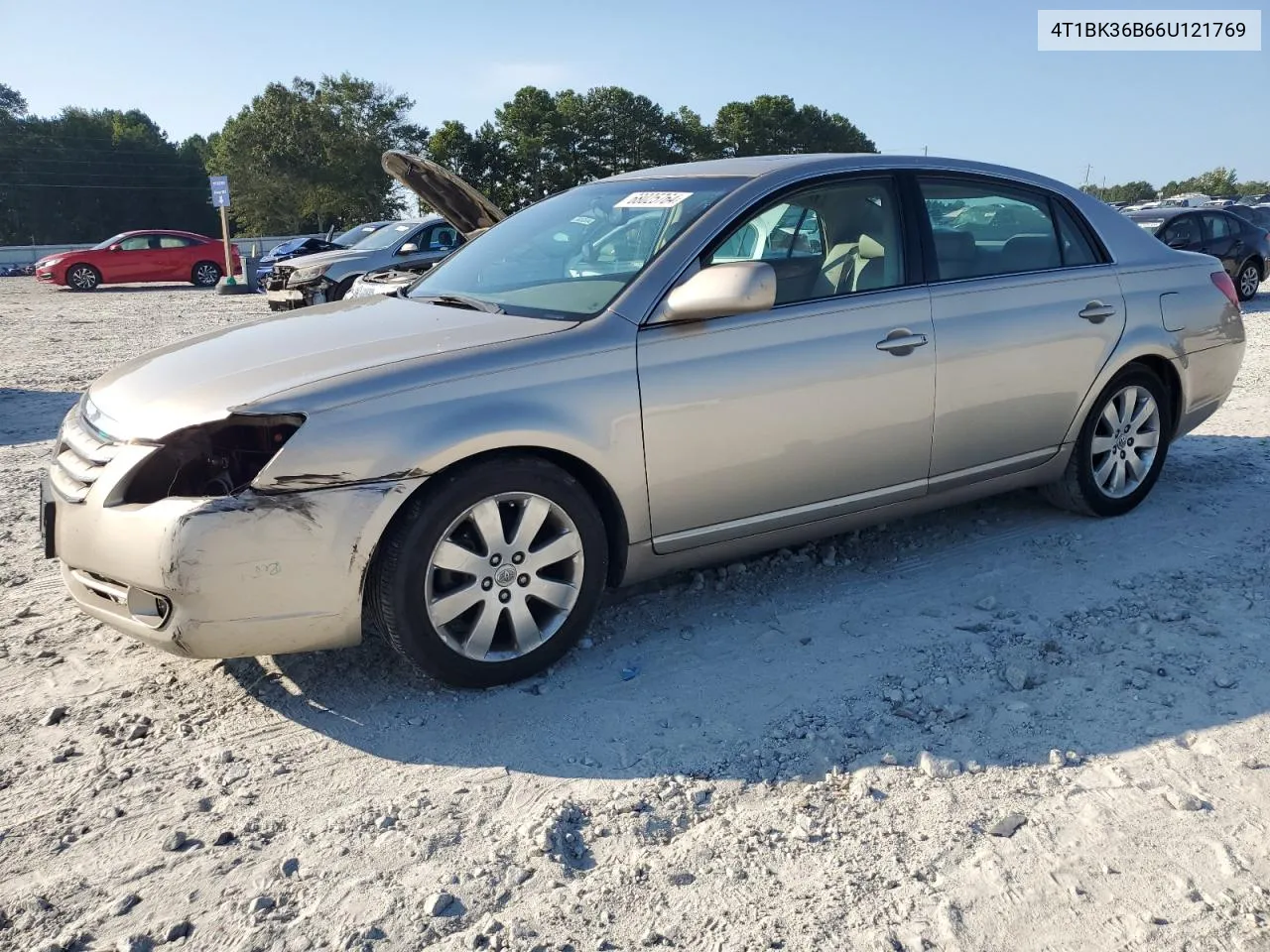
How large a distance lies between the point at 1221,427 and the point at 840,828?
5515 millimetres

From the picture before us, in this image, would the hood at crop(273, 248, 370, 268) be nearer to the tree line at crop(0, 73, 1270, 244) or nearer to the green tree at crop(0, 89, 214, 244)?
the tree line at crop(0, 73, 1270, 244)

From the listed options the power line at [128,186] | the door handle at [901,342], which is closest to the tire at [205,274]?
the door handle at [901,342]

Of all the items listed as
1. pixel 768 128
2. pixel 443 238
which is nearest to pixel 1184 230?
pixel 443 238

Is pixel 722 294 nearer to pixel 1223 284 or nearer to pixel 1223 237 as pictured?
pixel 1223 284

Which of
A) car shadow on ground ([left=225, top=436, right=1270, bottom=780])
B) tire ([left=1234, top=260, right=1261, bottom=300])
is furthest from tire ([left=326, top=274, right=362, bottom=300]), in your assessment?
tire ([left=1234, top=260, right=1261, bottom=300])

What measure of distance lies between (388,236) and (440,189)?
490 cm

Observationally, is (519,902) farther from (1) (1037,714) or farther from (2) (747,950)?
(1) (1037,714)

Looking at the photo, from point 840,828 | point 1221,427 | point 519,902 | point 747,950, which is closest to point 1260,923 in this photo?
point 840,828

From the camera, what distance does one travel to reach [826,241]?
4195mm

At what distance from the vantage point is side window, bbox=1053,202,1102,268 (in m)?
4.82

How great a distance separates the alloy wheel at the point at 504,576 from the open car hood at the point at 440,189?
26.0 feet

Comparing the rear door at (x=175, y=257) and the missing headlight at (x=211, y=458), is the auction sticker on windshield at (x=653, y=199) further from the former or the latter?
the rear door at (x=175, y=257)

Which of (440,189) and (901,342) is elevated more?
(440,189)

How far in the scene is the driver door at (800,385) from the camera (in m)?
3.68
